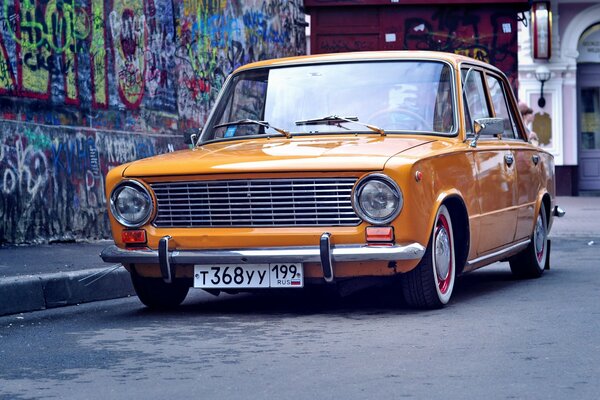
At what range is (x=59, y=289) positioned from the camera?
8.82m

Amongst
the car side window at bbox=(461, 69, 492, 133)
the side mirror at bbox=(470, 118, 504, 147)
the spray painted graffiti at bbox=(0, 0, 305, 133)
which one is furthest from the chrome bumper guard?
the spray painted graffiti at bbox=(0, 0, 305, 133)

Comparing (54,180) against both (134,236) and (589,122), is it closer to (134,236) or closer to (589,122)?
(134,236)

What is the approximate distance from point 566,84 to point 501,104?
21.4 meters

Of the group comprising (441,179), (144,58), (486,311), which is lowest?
(486,311)

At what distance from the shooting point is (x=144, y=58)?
14.4 meters

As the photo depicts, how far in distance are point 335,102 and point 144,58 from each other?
20.8ft

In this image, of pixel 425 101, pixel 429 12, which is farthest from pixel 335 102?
pixel 429 12

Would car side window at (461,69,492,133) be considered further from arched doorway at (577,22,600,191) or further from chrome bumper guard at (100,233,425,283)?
arched doorway at (577,22,600,191)

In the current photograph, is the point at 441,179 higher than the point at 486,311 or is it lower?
higher

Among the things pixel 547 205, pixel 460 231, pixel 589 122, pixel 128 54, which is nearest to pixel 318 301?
pixel 460 231

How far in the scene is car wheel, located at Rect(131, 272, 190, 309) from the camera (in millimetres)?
7930

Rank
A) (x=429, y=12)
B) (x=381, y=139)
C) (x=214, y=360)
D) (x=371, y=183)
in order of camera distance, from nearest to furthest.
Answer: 1. (x=214, y=360)
2. (x=371, y=183)
3. (x=381, y=139)
4. (x=429, y=12)

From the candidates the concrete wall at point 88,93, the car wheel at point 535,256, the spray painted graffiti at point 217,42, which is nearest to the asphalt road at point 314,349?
the car wheel at point 535,256

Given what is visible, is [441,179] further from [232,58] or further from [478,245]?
[232,58]
